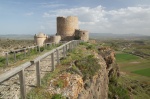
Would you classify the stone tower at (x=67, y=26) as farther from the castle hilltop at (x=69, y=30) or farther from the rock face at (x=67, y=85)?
the rock face at (x=67, y=85)

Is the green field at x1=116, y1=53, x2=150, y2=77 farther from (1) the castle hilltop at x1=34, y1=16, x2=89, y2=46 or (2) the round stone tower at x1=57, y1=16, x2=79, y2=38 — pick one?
(2) the round stone tower at x1=57, y1=16, x2=79, y2=38

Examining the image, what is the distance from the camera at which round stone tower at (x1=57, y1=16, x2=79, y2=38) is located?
99.7 ft

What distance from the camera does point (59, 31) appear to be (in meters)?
31.2

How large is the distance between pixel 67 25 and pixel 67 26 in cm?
16

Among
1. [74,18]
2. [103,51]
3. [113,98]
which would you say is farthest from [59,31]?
[113,98]

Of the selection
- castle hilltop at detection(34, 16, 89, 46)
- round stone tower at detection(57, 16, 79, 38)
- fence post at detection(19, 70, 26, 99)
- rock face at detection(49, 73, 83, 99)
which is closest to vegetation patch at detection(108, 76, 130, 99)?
castle hilltop at detection(34, 16, 89, 46)

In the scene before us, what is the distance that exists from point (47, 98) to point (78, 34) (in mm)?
24567

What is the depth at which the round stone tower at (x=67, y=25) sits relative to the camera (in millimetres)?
30391

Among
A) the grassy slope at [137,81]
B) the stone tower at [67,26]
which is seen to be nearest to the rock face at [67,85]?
the stone tower at [67,26]

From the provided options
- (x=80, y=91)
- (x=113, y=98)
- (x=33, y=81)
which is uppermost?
(x=33, y=81)

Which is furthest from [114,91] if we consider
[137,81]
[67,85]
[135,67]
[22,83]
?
[135,67]

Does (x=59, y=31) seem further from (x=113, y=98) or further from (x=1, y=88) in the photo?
(x=1, y=88)

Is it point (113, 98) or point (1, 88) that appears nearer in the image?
point (1, 88)

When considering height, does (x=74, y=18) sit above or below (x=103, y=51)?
above
